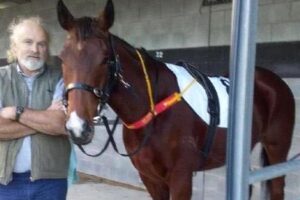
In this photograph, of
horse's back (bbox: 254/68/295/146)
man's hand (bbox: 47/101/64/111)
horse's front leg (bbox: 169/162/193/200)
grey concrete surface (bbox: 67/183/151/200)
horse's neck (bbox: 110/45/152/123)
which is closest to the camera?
man's hand (bbox: 47/101/64/111)

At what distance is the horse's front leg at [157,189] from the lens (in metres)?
3.31

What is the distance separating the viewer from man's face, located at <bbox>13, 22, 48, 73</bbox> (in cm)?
245

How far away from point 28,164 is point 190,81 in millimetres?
1162

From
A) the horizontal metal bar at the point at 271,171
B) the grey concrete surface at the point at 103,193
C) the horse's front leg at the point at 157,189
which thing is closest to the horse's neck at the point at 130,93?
the horse's front leg at the point at 157,189

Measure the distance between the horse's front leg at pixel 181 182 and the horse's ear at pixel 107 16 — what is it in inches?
36.1

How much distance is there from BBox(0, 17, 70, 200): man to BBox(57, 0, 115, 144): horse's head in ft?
0.31

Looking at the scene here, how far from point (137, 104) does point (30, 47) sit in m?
0.71

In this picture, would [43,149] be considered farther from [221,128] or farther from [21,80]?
[221,128]

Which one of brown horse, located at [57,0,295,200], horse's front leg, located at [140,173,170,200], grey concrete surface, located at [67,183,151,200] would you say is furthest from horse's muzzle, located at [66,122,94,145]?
grey concrete surface, located at [67,183,151,200]

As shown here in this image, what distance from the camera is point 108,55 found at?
8.71 feet

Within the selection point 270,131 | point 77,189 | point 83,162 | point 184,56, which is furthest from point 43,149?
point 83,162

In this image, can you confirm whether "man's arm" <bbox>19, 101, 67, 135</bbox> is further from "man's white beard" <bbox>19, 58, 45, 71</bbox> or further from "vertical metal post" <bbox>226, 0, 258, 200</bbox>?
"vertical metal post" <bbox>226, 0, 258, 200</bbox>

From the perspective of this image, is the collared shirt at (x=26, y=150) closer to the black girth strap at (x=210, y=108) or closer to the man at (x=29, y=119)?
the man at (x=29, y=119)

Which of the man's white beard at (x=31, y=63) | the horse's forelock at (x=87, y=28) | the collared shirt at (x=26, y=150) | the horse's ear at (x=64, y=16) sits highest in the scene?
the horse's ear at (x=64, y=16)
